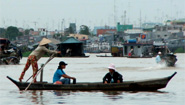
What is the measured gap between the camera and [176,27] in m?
127

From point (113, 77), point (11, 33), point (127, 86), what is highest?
point (11, 33)

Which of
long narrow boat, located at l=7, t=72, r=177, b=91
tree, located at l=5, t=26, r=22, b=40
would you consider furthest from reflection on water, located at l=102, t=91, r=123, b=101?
tree, located at l=5, t=26, r=22, b=40

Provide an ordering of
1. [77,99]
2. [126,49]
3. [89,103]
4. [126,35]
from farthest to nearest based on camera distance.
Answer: [126,35]
[126,49]
[77,99]
[89,103]

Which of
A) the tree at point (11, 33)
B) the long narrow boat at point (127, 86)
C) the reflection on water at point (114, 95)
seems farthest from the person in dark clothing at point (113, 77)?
the tree at point (11, 33)

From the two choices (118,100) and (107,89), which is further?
(107,89)

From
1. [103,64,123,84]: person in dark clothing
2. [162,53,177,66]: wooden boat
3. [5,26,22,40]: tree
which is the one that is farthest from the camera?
[5,26,22,40]: tree

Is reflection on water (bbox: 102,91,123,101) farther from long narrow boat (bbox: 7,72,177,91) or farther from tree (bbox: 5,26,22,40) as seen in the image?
tree (bbox: 5,26,22,40)

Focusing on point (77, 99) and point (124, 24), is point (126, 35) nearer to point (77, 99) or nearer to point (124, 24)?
point (124, 24)

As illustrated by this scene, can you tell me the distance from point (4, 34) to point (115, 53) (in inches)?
2642

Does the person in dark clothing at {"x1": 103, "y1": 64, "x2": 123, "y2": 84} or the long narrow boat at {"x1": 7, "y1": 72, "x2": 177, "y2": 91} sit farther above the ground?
the person in dark clothing at {"x1": 103, "y1": 64, "x2": 123, "y2": 84}

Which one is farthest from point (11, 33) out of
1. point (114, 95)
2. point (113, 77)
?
point (114, 95)

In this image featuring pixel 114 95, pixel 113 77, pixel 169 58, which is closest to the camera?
pixel 114 95

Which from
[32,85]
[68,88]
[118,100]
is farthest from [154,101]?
[32,85]

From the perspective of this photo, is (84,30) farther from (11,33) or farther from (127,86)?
(127,86)
